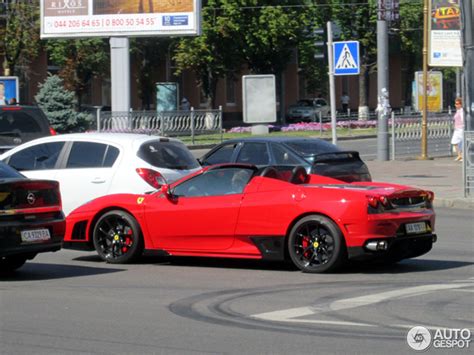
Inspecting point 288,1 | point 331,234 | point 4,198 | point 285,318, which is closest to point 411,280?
point 331,234

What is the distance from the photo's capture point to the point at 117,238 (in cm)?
1319

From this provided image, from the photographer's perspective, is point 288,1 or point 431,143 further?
point 288,1

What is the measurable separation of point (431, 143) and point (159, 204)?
25592mm

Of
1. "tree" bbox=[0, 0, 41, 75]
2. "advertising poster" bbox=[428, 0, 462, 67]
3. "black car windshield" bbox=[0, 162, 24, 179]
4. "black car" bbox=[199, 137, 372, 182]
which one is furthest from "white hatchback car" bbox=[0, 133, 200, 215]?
"tree" bbox=[0, 0, 41, 75]

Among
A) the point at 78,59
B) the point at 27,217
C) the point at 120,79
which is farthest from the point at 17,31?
the point at 27,217

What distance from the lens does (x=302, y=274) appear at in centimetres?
1196

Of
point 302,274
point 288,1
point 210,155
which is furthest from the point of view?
point 288,1

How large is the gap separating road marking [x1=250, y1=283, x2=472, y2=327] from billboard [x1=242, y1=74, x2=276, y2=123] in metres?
14.1

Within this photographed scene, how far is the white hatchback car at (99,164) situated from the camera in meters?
14.7

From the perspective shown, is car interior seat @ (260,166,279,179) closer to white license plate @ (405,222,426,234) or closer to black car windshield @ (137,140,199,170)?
white license plate @ (405,222,426,234)

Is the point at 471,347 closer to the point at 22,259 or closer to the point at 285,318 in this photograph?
the point at 285,318

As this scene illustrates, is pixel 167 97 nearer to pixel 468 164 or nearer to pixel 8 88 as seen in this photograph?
pixel 8 88

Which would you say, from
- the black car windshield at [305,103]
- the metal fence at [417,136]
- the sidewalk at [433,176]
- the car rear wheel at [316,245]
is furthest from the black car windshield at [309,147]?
the black car windshield at [305,103]

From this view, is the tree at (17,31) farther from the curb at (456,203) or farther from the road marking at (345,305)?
the road marking at (345,305)
